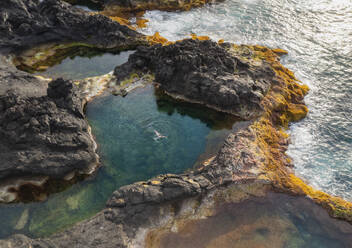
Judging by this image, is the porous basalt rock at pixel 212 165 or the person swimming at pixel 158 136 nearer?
the porous basalt rock at pixel 212 165

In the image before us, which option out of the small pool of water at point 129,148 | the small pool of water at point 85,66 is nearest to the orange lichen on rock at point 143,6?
the small pool of water at point 85,66

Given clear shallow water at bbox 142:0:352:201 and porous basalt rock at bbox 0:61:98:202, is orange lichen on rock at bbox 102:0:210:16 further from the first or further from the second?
porous basalt rock at bbox 0:61:98:202

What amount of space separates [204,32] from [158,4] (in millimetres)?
8737

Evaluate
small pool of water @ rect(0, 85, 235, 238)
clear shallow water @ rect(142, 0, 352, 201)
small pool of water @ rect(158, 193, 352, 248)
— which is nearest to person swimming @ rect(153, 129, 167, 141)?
small pool of water @ rect(0, 85, 235, 238)

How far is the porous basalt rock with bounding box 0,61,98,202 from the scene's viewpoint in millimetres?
18016

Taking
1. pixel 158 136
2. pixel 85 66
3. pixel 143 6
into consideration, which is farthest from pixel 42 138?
pixel 143 6

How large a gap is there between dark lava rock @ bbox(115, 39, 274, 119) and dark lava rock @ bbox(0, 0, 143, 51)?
473 cm

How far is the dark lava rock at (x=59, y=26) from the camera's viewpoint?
29266 mm

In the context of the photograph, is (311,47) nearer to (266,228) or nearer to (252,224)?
(266,228)

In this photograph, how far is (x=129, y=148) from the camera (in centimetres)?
2069

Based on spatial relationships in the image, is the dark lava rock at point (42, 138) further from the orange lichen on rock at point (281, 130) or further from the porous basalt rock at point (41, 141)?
the orange lichen on rock at point (281, 130)

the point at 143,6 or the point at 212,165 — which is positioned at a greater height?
the point at 143,6

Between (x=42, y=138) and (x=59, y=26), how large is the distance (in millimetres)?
16965

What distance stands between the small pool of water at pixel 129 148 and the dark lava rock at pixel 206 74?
110 centimetres
